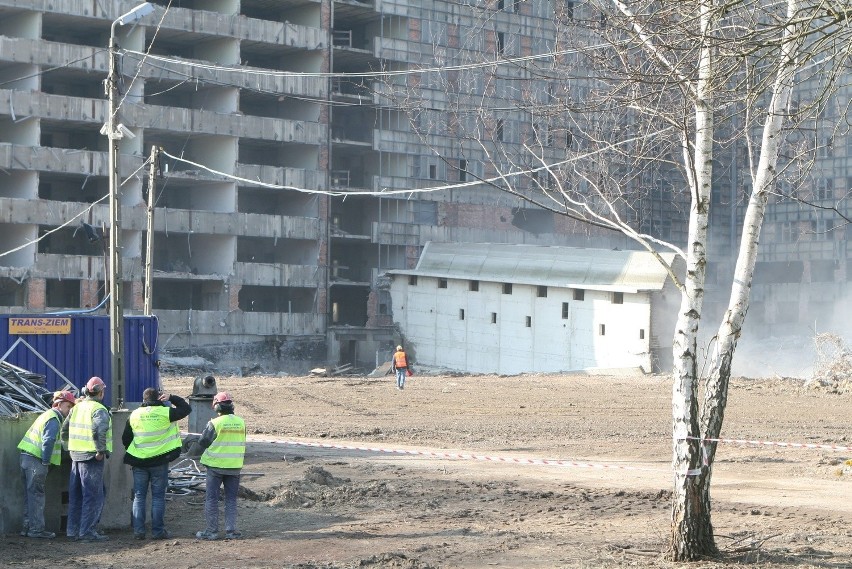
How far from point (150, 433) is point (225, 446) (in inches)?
36.7

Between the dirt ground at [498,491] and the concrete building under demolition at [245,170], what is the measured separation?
2337cm

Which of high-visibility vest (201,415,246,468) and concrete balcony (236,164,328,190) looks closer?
high-visibility vest (201,415,246,468)

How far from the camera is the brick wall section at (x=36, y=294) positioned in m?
53.7

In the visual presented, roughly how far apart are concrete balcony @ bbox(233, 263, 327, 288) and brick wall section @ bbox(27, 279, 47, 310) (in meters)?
9.75

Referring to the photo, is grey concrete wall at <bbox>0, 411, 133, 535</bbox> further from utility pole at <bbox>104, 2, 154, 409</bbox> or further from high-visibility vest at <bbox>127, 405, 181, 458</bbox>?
utility pole at <bbox>104, 2, 154, 409</bbox>

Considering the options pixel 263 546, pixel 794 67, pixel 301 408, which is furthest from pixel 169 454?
pixel 301 408

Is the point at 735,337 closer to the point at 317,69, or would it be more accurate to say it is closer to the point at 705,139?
the point at 705,139

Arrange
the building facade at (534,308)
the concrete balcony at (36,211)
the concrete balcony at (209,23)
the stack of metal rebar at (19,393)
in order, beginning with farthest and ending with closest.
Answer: the concrete balcony at (209,23), the concrete balcony at (36,211), the building facade at (534,308), the stack of metal rebar at (19,393)

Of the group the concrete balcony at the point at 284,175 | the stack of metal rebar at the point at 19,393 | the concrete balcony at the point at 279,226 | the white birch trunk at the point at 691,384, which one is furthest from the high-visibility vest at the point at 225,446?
the concrete balcony at the point at 279,226

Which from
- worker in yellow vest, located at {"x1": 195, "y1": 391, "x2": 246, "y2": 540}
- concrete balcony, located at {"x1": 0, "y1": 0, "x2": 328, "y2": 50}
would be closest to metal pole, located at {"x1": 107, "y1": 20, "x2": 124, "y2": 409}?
worker in yellow vest, located at {"x1": 195, "y1": 391, "x2": 246, "y2": 540}

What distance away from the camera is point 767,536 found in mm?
13555

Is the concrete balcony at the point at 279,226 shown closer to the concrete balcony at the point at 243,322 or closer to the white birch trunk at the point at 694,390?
the concrete balcony at the point at 243,322

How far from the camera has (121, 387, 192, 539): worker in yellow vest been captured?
14070 mm

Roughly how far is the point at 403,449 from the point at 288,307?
3974 cm
